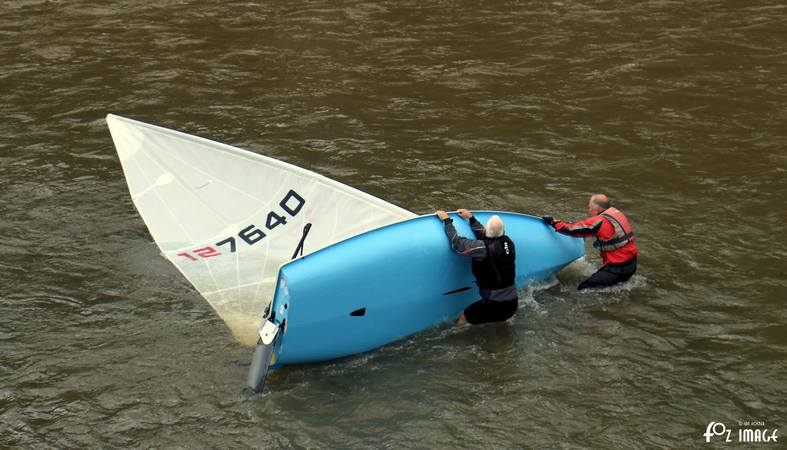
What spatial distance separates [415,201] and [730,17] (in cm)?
1169

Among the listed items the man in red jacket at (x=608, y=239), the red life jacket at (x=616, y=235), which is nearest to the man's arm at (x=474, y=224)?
the man in red jacket at (x=608, y=239)

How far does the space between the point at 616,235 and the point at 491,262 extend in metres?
1.90

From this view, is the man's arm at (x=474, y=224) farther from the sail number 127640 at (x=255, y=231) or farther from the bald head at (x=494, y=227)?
the sail number 127640 at (x=255, y=231)

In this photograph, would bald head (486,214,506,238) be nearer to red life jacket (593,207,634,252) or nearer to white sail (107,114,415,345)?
white sail (107,114,415,345)

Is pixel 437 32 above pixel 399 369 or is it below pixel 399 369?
above

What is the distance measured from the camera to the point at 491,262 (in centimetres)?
1061

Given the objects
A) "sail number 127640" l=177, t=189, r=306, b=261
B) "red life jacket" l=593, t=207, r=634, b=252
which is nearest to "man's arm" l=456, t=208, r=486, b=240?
"red life jacket" l=593, t=207, r=634, b=252

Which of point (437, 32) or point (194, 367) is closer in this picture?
point (194, 367)

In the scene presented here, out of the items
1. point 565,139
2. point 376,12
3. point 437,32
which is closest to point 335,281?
point 565,139

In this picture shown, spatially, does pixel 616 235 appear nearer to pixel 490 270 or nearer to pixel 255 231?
pixel 490 270

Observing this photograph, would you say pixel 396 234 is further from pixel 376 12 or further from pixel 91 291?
pixel 376 12

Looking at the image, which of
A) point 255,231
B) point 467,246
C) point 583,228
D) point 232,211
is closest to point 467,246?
point 467,246

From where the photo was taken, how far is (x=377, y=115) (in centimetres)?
1744

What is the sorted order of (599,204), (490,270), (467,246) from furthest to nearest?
(599,204)
(490,270)
(467,246)
